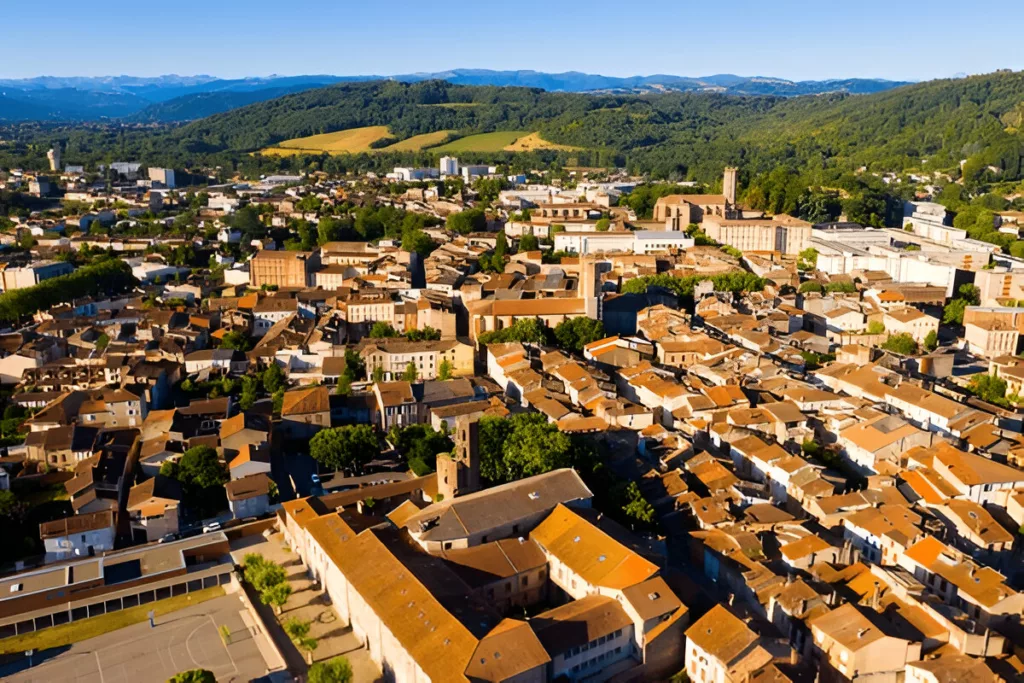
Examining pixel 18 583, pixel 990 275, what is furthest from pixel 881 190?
pixel 18 583

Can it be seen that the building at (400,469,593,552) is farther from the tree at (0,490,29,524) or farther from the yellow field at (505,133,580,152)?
the yellow field at (505,133,580,152)

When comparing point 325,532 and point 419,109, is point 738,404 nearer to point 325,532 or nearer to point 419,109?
point 325,532

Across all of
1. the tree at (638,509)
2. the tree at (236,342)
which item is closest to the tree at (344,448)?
the tree at (638,509)

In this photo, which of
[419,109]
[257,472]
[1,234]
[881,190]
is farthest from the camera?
[419,109]

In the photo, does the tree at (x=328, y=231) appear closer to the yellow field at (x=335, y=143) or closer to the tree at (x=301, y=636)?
the tree at (x=301, y=636)

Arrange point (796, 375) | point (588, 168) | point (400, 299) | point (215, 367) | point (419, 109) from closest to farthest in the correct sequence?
1. point (796, 375)
2. point (215, 367)
3. point (400, 299)
4. point (588, 168)
5. point (419, 109)

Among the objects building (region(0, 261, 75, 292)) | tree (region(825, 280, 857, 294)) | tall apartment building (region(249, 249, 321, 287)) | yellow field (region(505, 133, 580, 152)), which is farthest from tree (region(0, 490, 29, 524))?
yellow field (region(505, 133, 580, 152))
